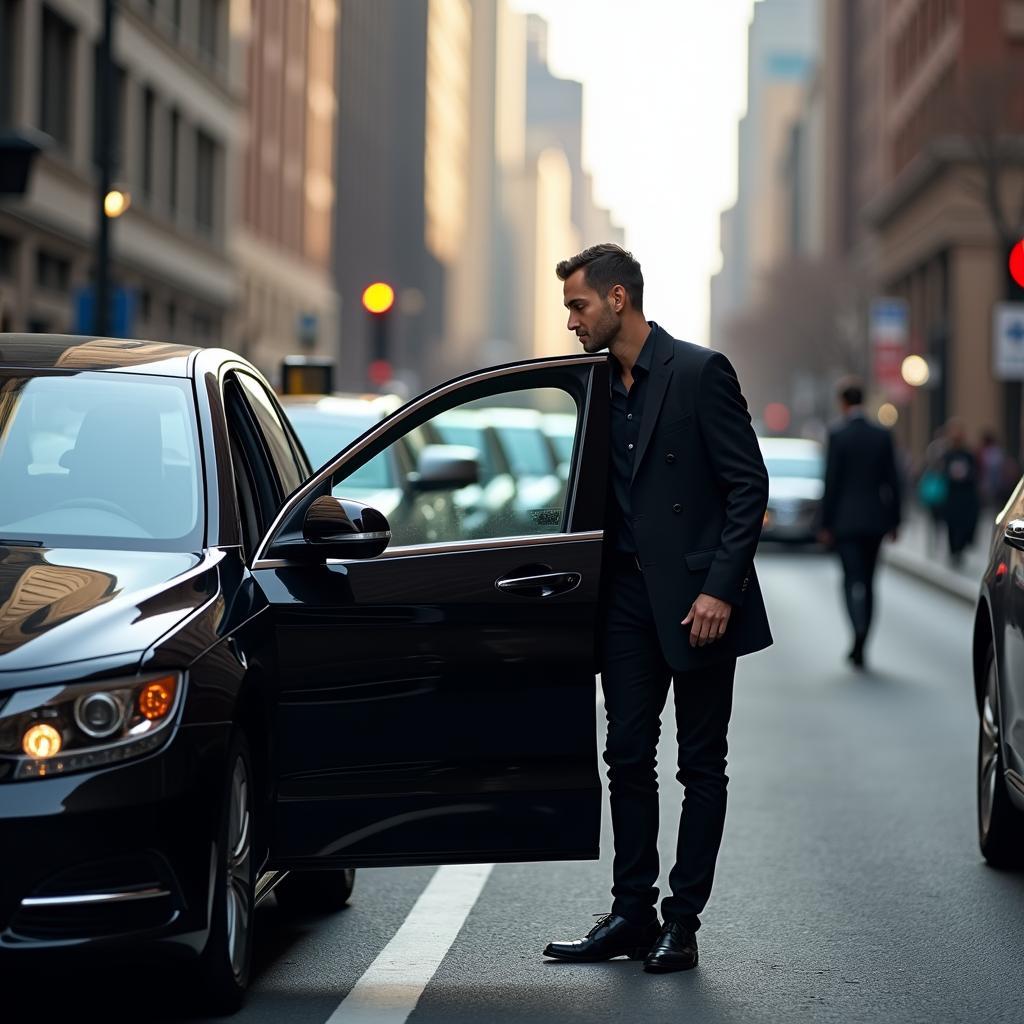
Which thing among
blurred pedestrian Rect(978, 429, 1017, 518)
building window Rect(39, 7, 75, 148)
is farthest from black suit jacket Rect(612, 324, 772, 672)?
blurred pedestrian Rect(978, 429, 1017, 518)

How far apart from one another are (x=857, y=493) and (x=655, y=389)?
1004 cm

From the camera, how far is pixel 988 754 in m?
7.75

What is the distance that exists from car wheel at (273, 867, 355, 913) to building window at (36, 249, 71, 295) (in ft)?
106

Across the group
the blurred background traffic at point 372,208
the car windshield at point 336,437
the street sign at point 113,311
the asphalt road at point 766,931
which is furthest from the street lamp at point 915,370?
the asphalt road at point 766,931

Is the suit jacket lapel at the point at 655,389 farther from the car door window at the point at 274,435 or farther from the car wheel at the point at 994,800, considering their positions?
the car wheel at the point at 994,800

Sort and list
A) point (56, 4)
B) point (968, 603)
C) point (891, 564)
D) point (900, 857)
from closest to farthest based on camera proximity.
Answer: point (900, 857) → point (968, 603) → point (891, 564) → point (56, 4)

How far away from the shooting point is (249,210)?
66.5 m

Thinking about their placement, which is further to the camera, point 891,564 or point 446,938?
point 891,564

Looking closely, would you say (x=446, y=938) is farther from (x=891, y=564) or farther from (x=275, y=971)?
(x=891, y=564)

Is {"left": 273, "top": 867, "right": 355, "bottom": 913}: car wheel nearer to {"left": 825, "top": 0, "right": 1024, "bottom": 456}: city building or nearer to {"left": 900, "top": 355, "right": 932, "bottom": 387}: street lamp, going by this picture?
{"left": 900, "top": 355, "right": 932, "bottom": 387}: street lamp

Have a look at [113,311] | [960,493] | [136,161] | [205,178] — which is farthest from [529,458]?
[205,178]

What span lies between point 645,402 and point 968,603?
1820 centimetres

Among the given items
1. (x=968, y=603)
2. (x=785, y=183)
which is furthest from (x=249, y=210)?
(x=785, y=183)

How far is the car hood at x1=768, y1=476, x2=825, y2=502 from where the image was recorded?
3262 centimetres
